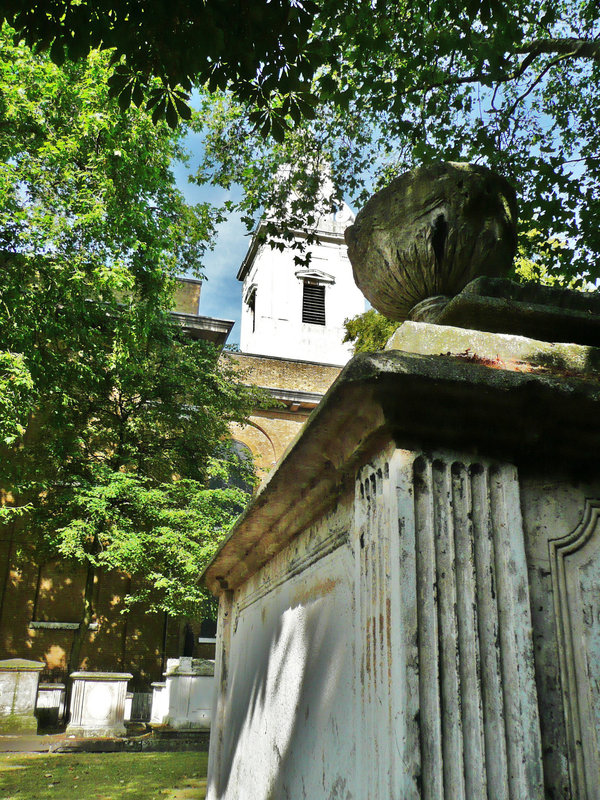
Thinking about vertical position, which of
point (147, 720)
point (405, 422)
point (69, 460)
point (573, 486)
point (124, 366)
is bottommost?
point (147, 720)

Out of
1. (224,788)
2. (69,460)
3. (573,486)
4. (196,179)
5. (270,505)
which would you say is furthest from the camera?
(69,460)

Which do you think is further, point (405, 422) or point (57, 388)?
point (57, 388)

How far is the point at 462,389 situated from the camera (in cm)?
205

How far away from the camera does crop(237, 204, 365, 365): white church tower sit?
104 feet

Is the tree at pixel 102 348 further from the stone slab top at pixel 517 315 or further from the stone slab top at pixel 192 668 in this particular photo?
the stone slab top at pixel 517 315

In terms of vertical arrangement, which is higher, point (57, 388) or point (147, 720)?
point (57, 388)

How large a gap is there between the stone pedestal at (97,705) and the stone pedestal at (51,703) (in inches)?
99.8

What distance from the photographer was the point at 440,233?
3.42m

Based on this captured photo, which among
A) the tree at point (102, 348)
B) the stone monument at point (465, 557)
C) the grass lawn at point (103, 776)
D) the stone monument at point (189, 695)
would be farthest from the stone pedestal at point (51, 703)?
the stone monument at point (465, 557)

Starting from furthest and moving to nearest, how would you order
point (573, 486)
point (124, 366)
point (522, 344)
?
point (124, 366) < point (522, 344) < point (573, 486)

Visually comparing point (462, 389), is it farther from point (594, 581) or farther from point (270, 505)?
point (270, 505)

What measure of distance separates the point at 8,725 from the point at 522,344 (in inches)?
552

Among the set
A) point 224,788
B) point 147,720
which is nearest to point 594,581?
point 224,788

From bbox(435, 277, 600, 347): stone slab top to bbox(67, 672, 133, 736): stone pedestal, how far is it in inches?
543
